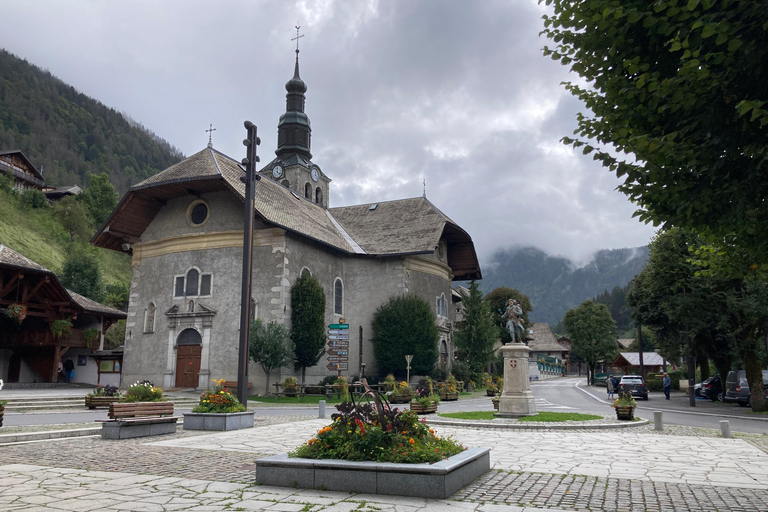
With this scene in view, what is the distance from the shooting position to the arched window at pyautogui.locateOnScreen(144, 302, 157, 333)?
3331cm

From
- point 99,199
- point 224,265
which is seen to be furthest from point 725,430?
point 99,199

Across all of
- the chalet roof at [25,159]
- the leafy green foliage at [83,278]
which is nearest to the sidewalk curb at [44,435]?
the leafy green foliage at [83,278]

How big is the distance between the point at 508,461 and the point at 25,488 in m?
7.01

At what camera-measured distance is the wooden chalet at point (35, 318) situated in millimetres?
31578

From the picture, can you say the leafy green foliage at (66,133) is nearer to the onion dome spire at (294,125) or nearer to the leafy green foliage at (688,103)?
the onion dome spire at (294,125)

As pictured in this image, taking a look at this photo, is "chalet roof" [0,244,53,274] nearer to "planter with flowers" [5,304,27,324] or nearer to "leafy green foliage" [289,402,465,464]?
"planter with flowers" [5,304,27,324]

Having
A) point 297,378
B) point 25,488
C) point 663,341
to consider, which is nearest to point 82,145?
point 297,378

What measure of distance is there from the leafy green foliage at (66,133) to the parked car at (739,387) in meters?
117

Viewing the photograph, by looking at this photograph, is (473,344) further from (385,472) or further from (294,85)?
(385,472)

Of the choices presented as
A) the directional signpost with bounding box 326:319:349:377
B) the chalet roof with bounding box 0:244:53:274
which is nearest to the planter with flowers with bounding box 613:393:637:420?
the directional signpost with bounding box 326:319:349:377

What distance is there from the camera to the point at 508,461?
→ 32.2 ft

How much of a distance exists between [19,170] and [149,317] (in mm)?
69066

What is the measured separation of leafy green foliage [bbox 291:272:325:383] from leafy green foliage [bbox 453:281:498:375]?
14.5 m

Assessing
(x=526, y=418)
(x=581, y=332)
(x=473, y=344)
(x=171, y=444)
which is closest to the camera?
(x=171, y=444)
